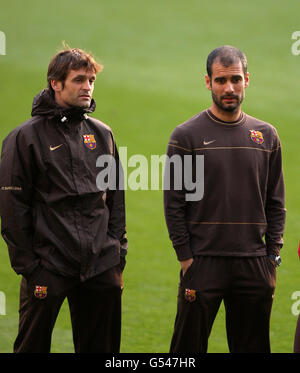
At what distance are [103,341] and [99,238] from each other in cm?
61

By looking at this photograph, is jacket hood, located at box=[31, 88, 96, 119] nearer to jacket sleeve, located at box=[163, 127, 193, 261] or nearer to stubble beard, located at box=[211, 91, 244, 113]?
jacket sleeve, located at box=[163, 127, 193, 261]

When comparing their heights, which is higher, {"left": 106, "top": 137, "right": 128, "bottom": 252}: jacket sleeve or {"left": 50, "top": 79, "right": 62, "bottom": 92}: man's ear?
{"left": 50, "top": 79, "right": 62, "bottom": 92}: man's ear

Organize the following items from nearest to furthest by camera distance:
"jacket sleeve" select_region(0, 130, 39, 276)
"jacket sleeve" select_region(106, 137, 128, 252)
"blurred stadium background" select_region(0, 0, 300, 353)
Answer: "jacket sleeve" select_region(0, 130, 39, 276) < "jacket sleeve" select_region(106, 137, 128, 252) < "blurred stadium background" select_region(0, 0, 300, 353)

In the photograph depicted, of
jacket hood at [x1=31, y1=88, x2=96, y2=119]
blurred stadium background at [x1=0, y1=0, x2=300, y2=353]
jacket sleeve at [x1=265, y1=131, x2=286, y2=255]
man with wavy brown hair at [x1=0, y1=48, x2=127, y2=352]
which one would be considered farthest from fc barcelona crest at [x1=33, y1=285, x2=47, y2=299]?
blurred stadium background at [x1=0, y1=0, x2=300, y2=353]

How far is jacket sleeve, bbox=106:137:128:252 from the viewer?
4.09m

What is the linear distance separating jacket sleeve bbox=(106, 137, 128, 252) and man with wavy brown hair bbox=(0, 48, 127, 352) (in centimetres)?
12

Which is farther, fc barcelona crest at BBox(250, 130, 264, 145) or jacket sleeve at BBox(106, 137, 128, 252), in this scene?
jacket sleeve at BBox(106, 137, 128, 252)

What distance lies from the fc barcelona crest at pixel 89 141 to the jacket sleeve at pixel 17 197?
344 millimetres

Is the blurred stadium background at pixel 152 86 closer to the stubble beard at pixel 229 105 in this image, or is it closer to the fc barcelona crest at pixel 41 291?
the fc barcelona crest at pixel 41 291

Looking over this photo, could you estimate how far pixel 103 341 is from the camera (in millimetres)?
4000

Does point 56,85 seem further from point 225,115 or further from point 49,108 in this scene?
point 225,115

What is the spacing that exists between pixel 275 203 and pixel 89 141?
1.13 m
